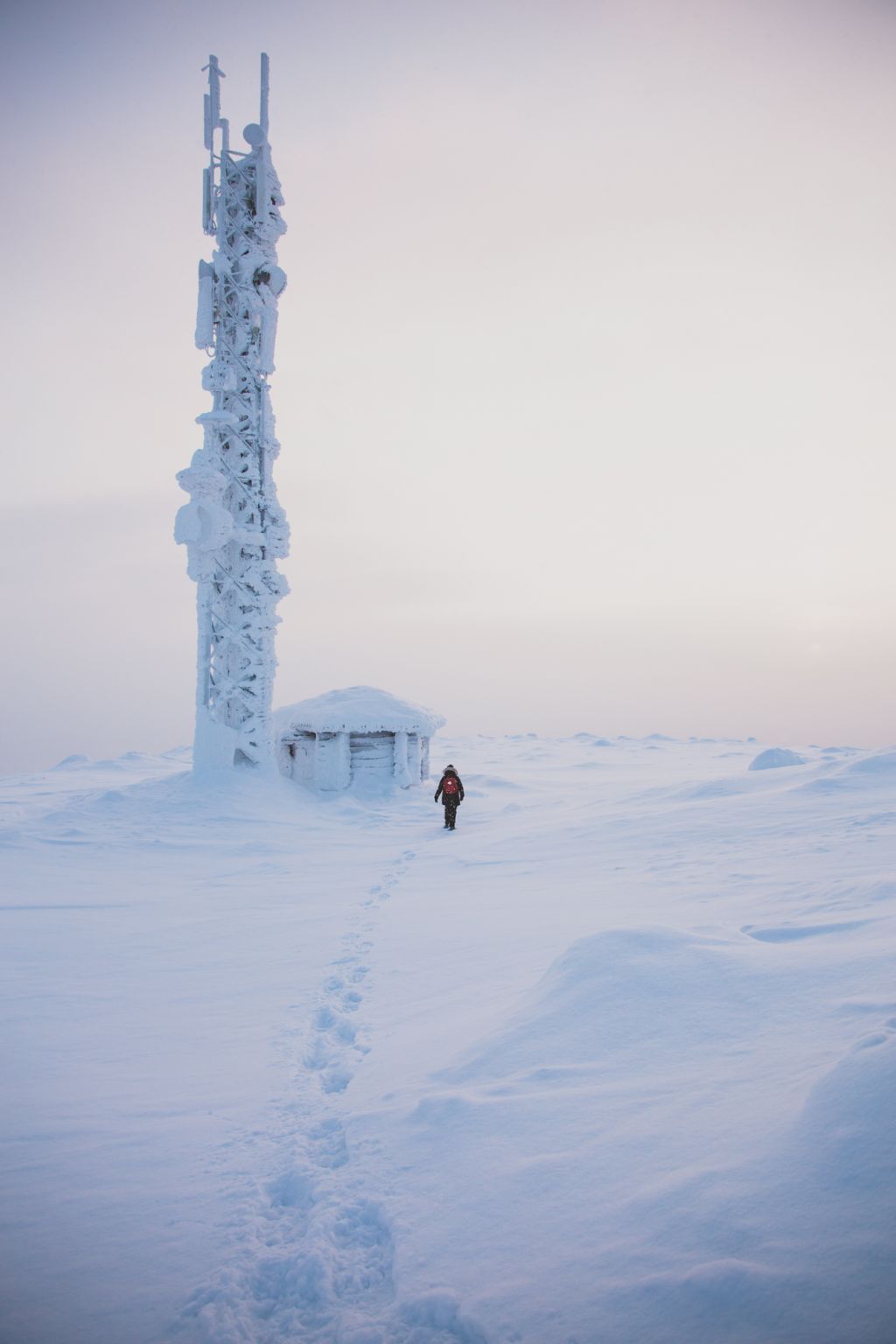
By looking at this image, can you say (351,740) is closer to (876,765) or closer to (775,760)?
(775,760)

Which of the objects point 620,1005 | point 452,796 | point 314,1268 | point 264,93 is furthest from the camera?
point 264,93

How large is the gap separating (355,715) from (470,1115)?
53.5ft

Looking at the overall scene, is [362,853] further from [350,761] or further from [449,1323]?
[449,1323]

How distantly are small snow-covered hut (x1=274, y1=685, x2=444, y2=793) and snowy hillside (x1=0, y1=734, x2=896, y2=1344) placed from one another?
10756mm

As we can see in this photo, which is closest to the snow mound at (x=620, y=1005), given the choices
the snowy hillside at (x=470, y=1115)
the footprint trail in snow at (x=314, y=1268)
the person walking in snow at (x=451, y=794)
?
the snowy hillside at (x=470, y=1115)

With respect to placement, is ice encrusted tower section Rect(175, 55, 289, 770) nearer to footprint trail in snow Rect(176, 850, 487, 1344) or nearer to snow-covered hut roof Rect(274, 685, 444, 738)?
snow-covered hut roof Rect(274, 685, 444, 738)

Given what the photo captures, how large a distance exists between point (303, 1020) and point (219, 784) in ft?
40.2

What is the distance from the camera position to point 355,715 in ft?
64.9

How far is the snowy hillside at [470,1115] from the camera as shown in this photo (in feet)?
8.73

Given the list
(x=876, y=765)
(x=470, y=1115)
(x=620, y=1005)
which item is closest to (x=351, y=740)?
(x=876, y=765)

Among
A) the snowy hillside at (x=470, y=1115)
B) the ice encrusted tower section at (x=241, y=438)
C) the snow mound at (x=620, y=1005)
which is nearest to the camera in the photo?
the snowy hillside at (x=470, y=1115)

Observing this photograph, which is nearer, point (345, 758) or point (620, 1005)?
point (620, 1005)

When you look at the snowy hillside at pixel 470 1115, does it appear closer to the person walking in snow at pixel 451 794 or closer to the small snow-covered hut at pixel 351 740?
the person walking in snow at pixel 451 794

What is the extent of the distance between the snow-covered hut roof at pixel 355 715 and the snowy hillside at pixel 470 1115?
10.9m
